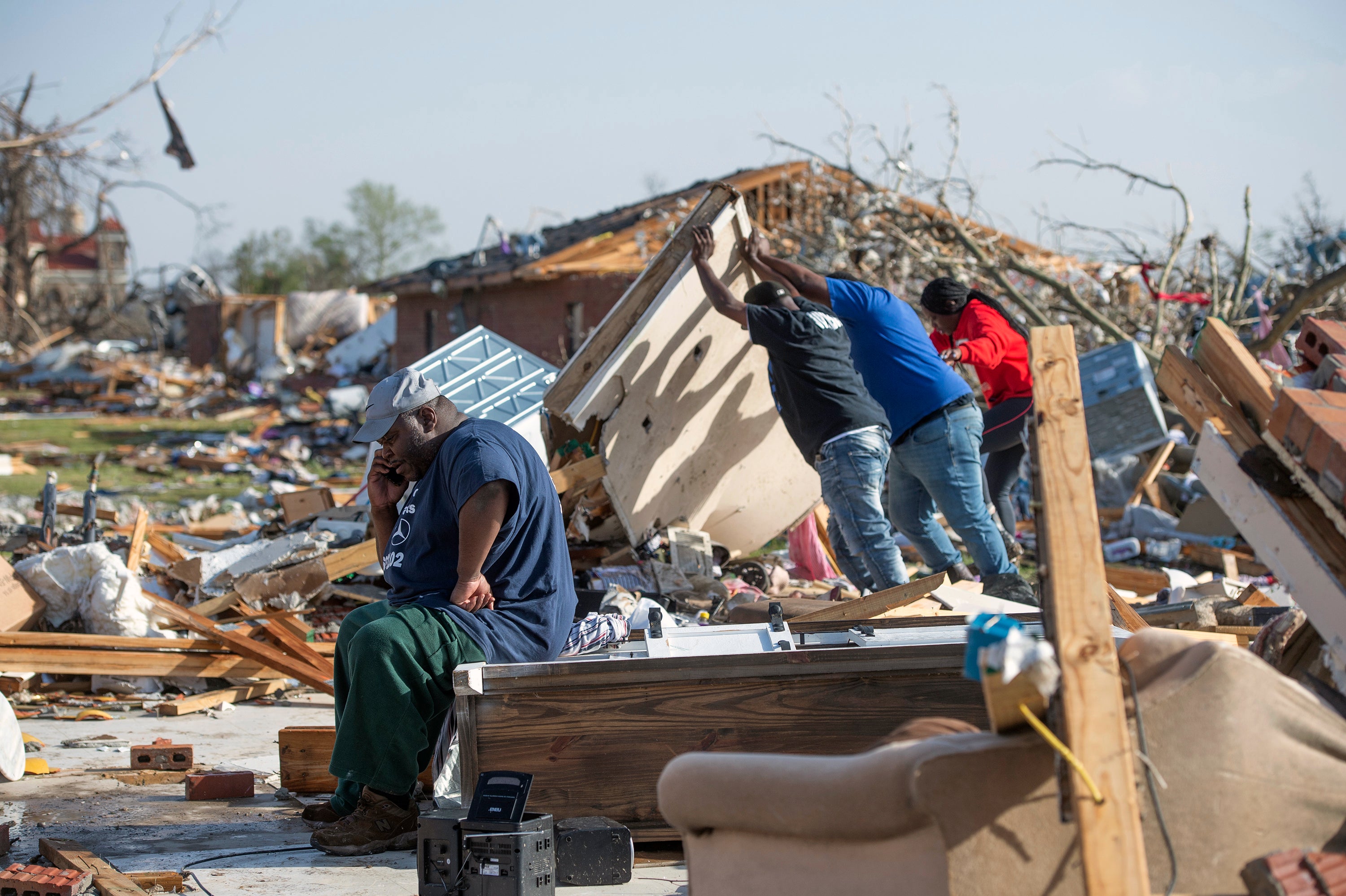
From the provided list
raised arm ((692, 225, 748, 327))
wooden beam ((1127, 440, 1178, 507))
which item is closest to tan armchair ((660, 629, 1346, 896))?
raised arm ((692, 225, 748, 327))

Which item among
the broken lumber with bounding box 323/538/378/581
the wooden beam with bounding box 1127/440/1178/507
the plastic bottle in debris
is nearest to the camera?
the broken lumber with bounding box 323/538/378/581

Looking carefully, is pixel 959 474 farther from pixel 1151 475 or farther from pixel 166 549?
pixel 166 549

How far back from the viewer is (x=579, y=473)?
20.2 feet

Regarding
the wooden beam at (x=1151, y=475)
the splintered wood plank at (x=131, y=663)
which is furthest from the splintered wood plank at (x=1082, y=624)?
the wooden beam at (x=1151, y=475)

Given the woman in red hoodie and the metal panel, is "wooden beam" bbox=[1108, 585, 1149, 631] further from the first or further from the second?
the metal panel

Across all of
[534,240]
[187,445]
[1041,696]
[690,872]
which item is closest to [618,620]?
[690,872]

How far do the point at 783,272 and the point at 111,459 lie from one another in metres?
15.7

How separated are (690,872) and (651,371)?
4.38 m

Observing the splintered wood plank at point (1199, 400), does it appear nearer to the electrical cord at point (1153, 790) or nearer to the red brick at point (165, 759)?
the electrical cord at point (1153, 790)

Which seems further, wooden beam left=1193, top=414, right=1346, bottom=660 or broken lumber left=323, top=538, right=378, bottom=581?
broken lumber left=323, top=538, right=378, bottom=581

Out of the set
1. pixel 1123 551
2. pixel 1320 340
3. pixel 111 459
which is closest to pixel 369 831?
pixel 1320 340

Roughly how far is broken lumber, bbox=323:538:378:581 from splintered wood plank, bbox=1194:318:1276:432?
15.8ft

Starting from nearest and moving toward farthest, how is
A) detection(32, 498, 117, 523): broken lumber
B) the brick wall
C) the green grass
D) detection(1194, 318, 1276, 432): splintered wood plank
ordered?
1. detection(1194, 318, 1276, 432): splintered wood plank
2. detection(32, 498, 117, 523): broken lumber
3. the green grass
4. the brick wall

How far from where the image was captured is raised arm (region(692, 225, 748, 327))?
224 inches
